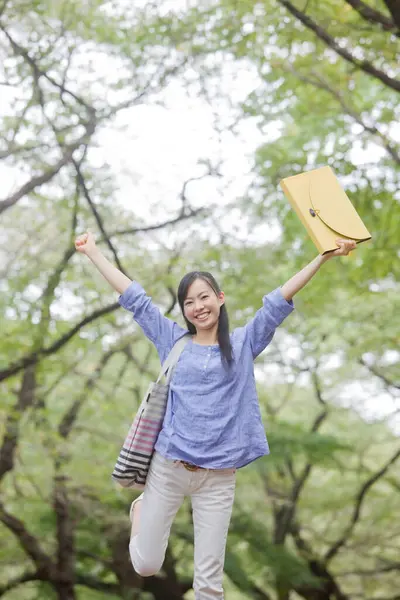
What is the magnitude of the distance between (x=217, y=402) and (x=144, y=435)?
0.36 m

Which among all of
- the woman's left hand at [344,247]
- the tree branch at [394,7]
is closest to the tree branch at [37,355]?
the tree branch at [394,7]

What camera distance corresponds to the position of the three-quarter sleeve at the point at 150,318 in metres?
3.27

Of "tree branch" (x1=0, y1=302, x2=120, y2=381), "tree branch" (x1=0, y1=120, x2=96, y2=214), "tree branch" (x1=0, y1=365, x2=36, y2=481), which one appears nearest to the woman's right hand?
"tree branch" (x1=0, y1=120, x2=96, y2=214)

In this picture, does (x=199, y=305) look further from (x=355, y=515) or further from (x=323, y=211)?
(x=355, y=515)

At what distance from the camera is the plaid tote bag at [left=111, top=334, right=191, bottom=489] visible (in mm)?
3141

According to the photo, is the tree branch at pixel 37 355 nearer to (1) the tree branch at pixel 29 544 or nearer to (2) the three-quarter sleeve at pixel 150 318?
(1) the tree branch at pixel 29 544

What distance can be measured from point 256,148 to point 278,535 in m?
7.67

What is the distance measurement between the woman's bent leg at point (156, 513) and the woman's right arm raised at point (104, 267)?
30.3 inches

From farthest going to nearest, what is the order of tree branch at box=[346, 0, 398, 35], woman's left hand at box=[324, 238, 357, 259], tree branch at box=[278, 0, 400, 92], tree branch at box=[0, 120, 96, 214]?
tree branch at box=[0, 120, 96, 214], tree branch at box=[278, 0, 400, 92], tree branch at box=[346, 0, 398, 35], woman's left hand at box=[324, 238, 357, 259]

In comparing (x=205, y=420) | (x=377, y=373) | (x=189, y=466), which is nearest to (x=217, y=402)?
(x=205, y=420)

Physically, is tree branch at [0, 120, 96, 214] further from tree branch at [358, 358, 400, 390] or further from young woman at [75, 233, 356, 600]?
tree branch at [358, 358, 400, 390]

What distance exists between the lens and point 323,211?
119 inches

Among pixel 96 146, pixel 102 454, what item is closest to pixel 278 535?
pixel 102 454

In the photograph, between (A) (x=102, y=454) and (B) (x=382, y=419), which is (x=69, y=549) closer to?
(A) (x=102, y=454)
